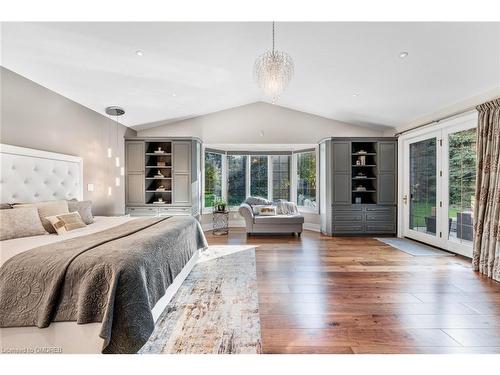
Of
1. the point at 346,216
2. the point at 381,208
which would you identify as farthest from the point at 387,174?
the point at 346,216

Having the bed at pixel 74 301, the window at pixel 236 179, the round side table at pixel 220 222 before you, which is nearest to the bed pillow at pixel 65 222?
the bed at pixel 74 301

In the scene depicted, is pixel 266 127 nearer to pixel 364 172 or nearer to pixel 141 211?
pixel 364 172

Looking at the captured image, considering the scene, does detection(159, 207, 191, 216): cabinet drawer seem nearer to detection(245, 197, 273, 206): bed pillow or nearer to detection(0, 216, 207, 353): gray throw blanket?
detection(245, 197, 273, 206): bed pillow

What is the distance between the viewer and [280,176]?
22.2 feet

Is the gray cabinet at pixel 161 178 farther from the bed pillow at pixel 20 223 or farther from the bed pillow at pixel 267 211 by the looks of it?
the bed pillow at pixel 20 223

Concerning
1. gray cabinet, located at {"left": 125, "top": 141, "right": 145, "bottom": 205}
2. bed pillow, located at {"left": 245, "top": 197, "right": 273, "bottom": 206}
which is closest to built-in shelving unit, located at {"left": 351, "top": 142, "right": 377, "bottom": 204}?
bed pillow, located at {"left": 245, "top": 197, "right": 273, "bottom": 206}

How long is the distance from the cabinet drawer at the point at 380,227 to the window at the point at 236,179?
3.20 meters

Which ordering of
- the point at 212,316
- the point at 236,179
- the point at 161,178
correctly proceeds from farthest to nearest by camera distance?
1. the point at 236,179
2. the point at 161,178
3. the point at 212,316

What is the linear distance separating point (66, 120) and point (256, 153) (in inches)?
168

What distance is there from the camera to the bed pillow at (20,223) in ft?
7.04

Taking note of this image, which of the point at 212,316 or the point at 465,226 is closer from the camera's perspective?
the point at 212,316

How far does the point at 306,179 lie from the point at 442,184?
2964mm

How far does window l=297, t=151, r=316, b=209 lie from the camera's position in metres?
6.36
